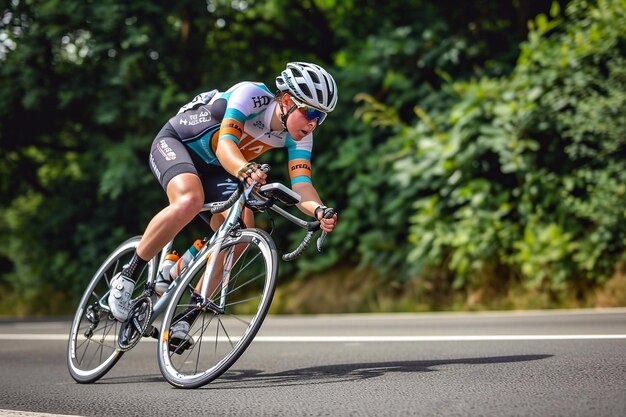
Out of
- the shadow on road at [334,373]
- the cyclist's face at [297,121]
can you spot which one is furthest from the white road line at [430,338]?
the cyclist's face at [297,121]

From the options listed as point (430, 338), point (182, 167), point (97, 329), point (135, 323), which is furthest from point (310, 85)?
point (430, 338)

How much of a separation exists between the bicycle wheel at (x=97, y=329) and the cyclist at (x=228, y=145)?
10.9 inches

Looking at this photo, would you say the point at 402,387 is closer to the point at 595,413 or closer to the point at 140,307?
the point at 595,413

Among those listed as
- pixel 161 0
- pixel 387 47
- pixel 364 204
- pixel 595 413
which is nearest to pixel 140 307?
pixel 595 413

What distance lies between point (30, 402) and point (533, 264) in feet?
23.0

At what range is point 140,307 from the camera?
5.00 meters

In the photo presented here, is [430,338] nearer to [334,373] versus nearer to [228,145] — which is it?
[334,373]

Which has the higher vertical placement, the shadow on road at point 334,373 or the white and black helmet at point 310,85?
the white and black helmet at point 310,85

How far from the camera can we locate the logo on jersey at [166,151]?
4.96 metres

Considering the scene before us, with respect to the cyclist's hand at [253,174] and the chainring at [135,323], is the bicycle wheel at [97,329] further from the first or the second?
the cyclist's hand at [253,174]

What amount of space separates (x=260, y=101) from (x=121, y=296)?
151 centimetres

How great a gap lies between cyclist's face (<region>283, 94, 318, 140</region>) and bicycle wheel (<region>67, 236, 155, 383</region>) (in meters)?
1.36

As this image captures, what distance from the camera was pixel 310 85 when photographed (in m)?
4.63

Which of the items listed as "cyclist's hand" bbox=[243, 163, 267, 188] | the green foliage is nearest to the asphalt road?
"cyclist's hand" bbox=[243, 163, 267, 188]
